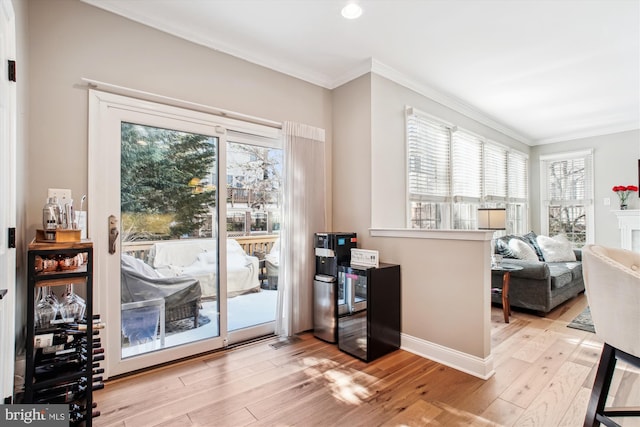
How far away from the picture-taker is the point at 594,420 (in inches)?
59.7

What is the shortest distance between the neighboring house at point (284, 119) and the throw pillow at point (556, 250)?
2.90 metres

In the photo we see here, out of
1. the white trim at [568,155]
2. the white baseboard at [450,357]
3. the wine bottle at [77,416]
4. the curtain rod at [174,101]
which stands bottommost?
the white baseboard at [450,357]

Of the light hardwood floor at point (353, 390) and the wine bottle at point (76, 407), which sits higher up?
the wine bottle at point (76, 407)

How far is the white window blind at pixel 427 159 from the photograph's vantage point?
3731 millimetres

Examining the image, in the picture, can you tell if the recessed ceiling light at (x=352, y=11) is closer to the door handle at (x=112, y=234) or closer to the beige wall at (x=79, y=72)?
the beige wall at (x=79, y=72)

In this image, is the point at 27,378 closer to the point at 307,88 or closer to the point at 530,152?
the point at 307,88

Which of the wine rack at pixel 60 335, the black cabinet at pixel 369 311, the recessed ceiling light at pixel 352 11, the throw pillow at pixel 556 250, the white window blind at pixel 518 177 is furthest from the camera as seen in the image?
the white window blind at pixel 518 177

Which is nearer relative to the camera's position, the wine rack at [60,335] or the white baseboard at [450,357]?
the wine rack at [60,335]

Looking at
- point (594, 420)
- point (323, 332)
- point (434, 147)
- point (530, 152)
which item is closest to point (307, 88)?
point (434, 147)

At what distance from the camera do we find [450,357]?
254 cm

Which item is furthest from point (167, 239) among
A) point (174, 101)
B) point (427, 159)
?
point (427, 159)

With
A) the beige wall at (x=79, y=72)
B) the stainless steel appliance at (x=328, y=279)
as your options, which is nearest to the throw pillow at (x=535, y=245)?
the stainless steel appliance at (x=328, y=279)

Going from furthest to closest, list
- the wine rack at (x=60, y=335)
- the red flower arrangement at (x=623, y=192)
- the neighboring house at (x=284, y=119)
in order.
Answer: the red flower arrangement at (x=623, y=192), the neighboring house at (x=284, y=119), the wine rack at (x=60, y=335)

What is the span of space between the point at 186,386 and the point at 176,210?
135 cm
